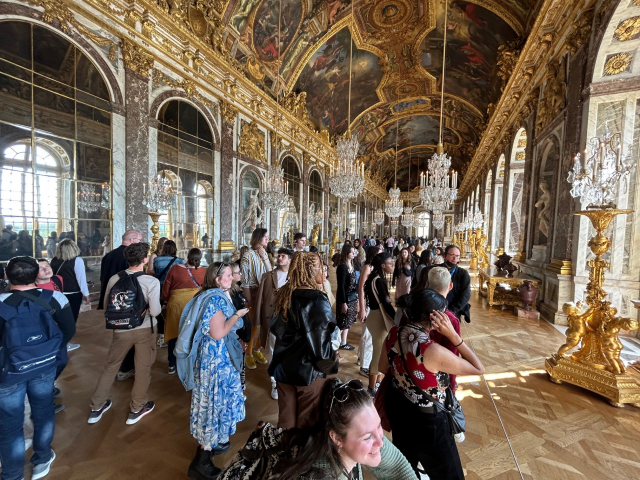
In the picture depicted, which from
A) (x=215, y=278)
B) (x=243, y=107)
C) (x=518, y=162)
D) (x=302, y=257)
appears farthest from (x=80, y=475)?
(x=518, y=162)

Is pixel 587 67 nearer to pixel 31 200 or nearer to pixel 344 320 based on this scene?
pixel 344 320

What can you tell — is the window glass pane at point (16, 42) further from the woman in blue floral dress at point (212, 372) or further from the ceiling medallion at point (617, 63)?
the ceiling medallion at point (617, 63)

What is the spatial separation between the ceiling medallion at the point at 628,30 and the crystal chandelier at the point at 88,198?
10.1 meters

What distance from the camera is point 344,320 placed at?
400cm

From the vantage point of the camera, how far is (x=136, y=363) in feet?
8.41

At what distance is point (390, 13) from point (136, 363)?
14.2 meters

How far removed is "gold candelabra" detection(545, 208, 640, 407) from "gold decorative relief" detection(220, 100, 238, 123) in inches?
354

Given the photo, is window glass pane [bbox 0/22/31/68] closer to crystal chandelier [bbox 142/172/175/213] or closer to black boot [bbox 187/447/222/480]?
crystal chandelier [bbox 142/172/175/213]

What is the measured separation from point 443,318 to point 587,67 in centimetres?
688

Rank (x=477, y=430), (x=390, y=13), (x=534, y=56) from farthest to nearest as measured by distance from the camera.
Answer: (x=390, y=13)
(x=534, y=56)
(x=477, y=430)

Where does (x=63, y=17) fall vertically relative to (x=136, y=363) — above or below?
above

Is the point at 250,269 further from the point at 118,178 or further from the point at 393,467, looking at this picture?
the point at 118,178

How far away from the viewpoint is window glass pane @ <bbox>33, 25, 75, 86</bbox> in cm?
467

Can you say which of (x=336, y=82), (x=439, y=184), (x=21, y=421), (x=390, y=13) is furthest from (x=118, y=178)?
(x=336, y=82)
